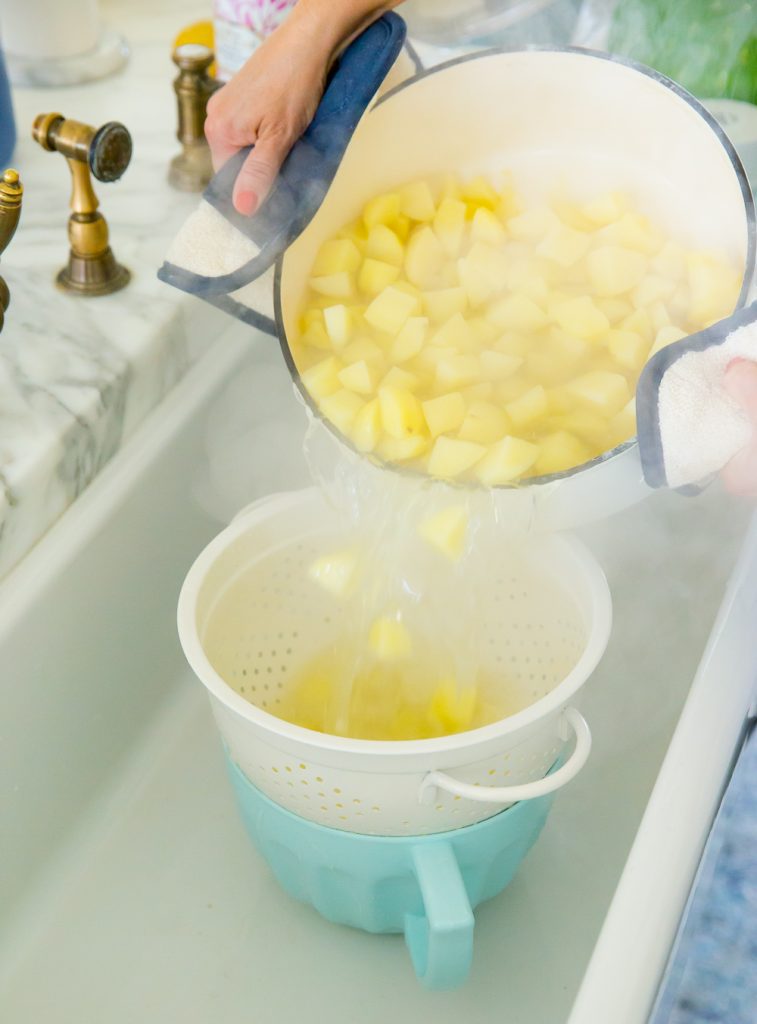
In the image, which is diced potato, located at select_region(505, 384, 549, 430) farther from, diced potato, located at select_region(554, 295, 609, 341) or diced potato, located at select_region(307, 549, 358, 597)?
diced potato, located at select_region(307, 549, 358, 597)

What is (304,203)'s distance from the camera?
723 mm

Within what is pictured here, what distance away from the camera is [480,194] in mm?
811

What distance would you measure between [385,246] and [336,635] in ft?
1.05

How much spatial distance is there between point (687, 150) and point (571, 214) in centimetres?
9

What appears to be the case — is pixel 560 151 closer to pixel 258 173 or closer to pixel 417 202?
pixel 417 202

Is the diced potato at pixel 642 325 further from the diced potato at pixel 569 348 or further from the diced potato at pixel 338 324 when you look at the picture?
the diced potato at pixel 338 324

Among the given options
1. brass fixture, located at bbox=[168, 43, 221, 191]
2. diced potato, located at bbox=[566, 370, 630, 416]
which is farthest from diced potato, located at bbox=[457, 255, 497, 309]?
brass fixture, located at bbox=[168, 43, 221, 191]

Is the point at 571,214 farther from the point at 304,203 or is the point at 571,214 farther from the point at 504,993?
the point at 504,993

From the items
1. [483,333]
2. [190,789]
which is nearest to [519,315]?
[483,333]

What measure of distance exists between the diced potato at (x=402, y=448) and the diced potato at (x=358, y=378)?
4 cm

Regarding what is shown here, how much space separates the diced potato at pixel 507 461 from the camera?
26.9 inches

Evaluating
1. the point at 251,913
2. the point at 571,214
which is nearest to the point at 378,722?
the point at 251,913

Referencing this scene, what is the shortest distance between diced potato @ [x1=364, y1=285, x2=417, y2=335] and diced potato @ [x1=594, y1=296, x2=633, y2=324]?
130mm

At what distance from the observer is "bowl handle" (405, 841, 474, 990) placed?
0.65 m
